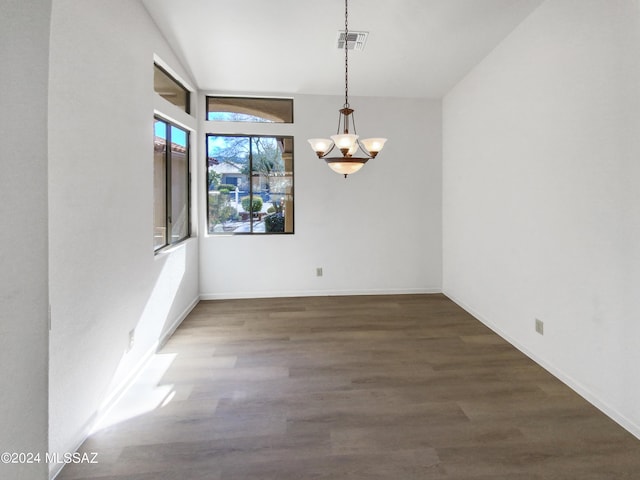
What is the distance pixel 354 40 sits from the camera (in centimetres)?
332

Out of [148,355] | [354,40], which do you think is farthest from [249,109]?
[148,355]

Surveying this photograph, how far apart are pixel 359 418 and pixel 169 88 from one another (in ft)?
12.8

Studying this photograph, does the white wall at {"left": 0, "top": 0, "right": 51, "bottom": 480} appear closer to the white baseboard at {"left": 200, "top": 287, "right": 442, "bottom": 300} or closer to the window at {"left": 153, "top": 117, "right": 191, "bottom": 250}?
the window at {"left": 153, "top": 117, "right": 191, "bottom": 250}

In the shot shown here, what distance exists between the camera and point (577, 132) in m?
2.52

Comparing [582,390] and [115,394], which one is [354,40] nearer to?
[582,390]

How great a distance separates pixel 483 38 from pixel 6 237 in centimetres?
403

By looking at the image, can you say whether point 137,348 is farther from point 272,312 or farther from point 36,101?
point 36,101

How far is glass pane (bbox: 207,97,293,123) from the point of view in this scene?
488 centimetres

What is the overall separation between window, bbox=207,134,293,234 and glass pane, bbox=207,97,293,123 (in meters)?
0.26

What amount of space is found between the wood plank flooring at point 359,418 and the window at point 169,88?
2639 millimetres

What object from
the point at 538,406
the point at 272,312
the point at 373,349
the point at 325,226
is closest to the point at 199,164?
the point at 325,226

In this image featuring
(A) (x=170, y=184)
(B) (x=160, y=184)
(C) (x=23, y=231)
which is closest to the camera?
(C) (x=23, y=231)

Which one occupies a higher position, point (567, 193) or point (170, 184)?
point (170, 184)

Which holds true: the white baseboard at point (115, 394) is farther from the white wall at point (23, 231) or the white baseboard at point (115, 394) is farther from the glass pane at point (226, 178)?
the glass pane at point (226, 178)
